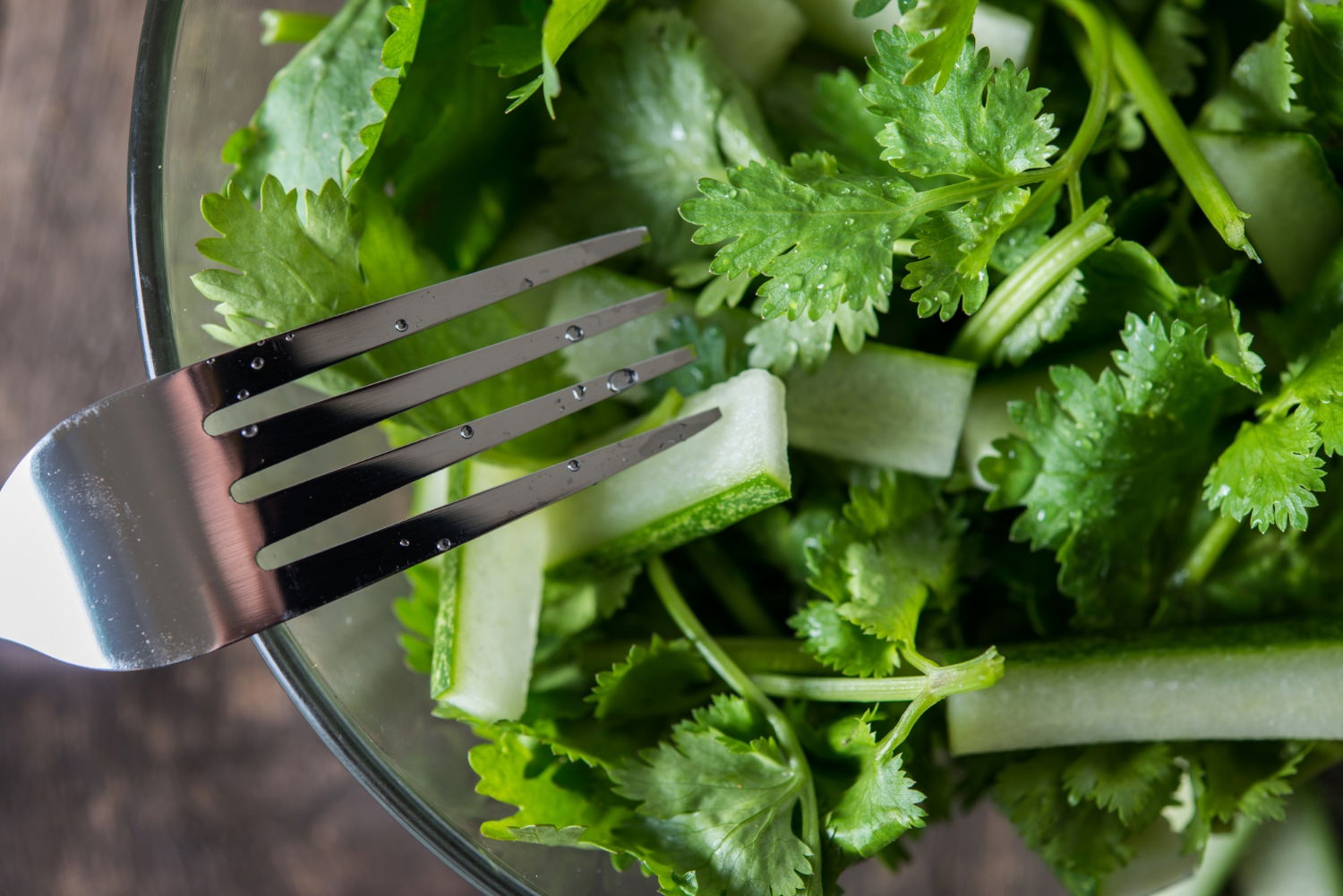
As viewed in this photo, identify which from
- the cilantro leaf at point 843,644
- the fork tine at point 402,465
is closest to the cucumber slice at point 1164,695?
the cilantro leaf at point 843,644

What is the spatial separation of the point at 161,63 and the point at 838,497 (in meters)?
0.75

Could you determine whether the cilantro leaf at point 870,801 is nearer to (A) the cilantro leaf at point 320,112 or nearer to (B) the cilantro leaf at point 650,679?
→ (B) the cilantro leaf at point 650,679

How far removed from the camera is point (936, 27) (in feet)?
2.51

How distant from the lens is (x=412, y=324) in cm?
85

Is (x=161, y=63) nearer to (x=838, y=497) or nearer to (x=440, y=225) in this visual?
(x=440, y=225)

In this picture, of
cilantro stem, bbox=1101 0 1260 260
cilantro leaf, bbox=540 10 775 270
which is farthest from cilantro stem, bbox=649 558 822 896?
cilantro stem, bbox=1101 0 1260 260

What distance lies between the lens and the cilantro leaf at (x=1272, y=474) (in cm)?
86

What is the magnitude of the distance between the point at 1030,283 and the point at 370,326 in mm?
567

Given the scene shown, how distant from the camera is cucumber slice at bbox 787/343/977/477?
1015 mm

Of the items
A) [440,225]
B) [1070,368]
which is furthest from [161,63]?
[1070,368]

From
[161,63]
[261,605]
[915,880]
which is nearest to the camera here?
[261,605]

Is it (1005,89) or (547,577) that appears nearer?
(1005,89)

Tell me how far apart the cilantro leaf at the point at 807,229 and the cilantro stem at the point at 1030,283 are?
15cm

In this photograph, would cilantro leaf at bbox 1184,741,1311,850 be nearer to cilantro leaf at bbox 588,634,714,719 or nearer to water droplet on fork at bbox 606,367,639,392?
cilantro leaf at bbox 588,634,714,719
